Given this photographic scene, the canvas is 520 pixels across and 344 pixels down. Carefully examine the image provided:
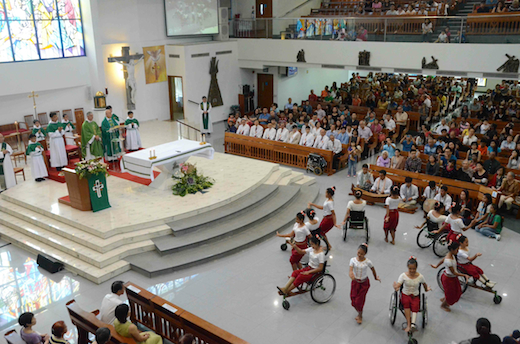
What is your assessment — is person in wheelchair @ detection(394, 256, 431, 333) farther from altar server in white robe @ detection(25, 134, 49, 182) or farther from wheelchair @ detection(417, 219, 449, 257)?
altar server in white robe @ detection(25, 134, 49, 182)

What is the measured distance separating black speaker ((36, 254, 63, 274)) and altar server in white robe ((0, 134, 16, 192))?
10.6 ft

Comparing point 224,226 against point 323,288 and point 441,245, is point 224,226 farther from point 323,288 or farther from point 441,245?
point 441,245

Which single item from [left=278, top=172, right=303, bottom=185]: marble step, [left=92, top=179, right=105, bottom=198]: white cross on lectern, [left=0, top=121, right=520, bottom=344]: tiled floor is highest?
[left=92, top=179, right=105, bottom=198]: white cross on lectern

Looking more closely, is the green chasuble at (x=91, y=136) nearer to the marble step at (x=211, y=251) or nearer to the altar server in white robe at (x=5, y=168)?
the altar server in white robe at (x=5, y=168)

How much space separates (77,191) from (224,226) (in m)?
3.04

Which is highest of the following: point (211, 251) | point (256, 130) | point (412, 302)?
point (256, 130)

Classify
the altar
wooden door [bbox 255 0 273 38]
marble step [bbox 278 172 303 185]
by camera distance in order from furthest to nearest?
wooden door [bbox 255 0 273 38], marble step [bbox 278 172 303 185], the altar

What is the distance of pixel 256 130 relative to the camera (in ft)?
49.7

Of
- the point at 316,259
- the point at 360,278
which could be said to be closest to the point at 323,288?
the point at 316,259

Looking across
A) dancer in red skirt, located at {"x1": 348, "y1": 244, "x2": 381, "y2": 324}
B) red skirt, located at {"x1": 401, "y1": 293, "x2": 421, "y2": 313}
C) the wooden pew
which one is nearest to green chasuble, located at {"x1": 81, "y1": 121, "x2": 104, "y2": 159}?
the wooden pew

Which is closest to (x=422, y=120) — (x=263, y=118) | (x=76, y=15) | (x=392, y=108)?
(x=392, y=108)

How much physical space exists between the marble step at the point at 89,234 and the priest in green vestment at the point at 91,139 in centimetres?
233

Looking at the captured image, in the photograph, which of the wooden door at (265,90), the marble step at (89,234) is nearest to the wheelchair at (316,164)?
the marble step at (89,234)

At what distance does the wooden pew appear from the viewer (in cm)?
1344
